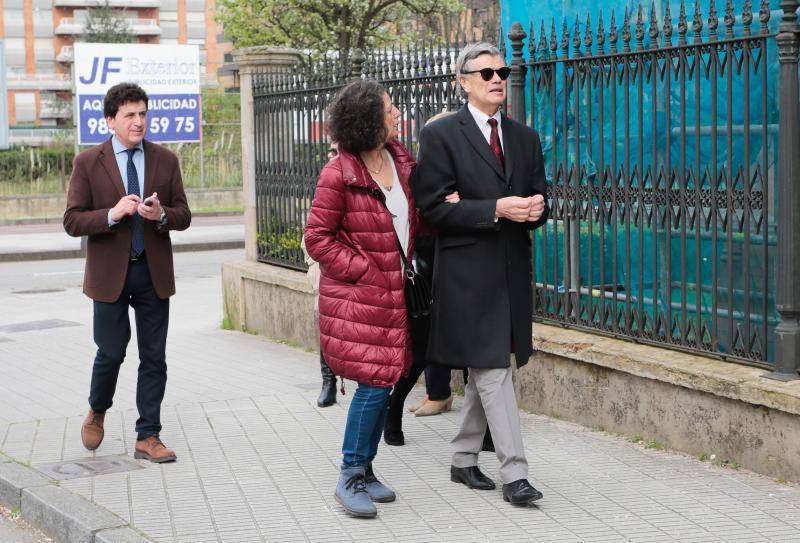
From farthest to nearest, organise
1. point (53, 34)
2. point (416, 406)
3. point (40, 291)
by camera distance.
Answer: point (53, 34) → point (40, 291) → point (416, 406)

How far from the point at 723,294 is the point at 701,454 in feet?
2.95

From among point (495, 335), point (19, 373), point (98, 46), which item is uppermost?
point (98, 46)

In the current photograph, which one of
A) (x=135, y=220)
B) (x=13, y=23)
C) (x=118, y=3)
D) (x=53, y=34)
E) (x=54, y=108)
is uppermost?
(x=118, y=3)

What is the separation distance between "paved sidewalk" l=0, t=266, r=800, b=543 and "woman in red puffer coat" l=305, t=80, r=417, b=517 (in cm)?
39

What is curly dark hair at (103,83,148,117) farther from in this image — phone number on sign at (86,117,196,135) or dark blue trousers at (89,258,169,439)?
phone number on sign at (86,117,196,135)

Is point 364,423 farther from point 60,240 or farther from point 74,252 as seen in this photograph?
point 60,240

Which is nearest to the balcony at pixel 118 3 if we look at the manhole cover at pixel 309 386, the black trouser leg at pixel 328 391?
the manhole cover at pixel 309 386

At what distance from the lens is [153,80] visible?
24344 mm

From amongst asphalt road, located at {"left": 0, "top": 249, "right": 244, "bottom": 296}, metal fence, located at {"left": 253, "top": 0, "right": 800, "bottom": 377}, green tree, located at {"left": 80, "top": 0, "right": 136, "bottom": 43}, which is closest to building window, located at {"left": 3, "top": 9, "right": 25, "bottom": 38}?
green tree, located at {"left": 80, "top": 0, "right": 136, "bottom": 43}

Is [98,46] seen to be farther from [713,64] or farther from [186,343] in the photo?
[713,64]

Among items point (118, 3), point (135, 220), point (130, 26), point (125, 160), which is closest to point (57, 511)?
point (135, 220)

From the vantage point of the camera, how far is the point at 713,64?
6.41m

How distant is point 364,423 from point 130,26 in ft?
266

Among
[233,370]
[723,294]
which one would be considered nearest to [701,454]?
[723,294]
